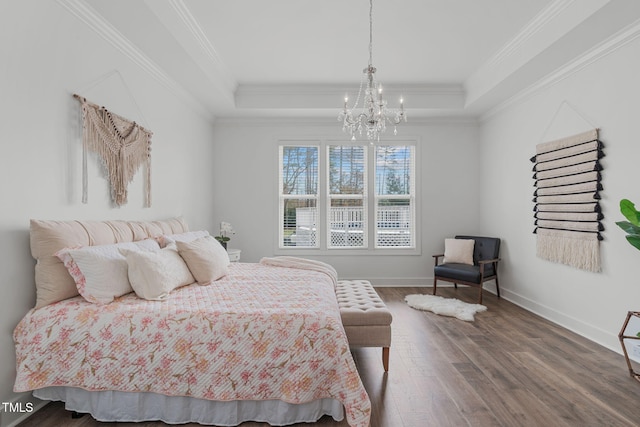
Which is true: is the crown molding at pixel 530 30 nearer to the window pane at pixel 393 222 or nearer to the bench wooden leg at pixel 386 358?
the window pane at pixel 393 222

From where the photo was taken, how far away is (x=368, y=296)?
10.2 feet

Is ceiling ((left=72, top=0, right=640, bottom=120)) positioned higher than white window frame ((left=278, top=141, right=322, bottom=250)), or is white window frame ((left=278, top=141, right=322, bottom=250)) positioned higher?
ceiling ((left=72, top=0, right=640, bottom=120))

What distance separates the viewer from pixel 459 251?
5098 mm

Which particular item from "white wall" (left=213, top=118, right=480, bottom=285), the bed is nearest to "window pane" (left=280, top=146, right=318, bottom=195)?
"white wall" (left=213, top=118, right=480, bottom=285)

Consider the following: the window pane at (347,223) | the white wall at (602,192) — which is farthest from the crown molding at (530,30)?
the window pane at (347,223)

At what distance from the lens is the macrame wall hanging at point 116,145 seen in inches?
103

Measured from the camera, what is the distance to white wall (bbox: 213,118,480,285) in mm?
5578

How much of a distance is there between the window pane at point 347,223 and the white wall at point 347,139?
269mm

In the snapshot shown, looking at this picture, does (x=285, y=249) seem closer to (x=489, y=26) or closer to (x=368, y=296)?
(x=368, y=296)

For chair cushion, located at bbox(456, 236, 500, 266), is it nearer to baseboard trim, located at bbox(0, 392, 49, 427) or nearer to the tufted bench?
the tufted bench

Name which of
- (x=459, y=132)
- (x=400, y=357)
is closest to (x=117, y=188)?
(x=400, y=357)

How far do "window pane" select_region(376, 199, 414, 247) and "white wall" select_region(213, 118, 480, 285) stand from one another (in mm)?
226

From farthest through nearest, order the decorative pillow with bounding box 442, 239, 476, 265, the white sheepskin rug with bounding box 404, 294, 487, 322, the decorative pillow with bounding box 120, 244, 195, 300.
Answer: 1. the decorative pillow with bounding box 442, 239, 476, 265
2. the white sheepskin rug with bounding box 404, 294, 487, 322
3. the decorative pillow with bounding box 120, 244, 195, 300

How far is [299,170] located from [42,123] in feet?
12.3
